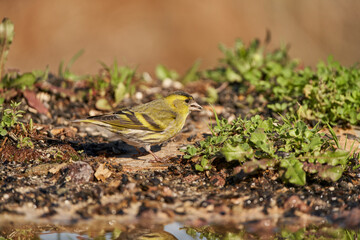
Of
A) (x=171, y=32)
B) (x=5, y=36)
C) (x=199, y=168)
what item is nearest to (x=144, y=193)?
(x=199, y=168)

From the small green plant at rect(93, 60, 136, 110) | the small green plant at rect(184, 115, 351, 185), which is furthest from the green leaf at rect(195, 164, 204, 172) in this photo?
the small green plant at rect(93, 60, 136, 110)

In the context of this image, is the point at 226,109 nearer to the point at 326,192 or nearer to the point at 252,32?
the point at 326,192

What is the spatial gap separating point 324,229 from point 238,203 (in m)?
0.75

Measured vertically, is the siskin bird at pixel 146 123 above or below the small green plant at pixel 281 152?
above

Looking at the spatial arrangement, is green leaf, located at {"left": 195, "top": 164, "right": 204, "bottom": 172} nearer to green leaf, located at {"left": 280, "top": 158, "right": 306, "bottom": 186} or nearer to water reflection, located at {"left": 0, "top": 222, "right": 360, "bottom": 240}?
green leaf, located at {"left": 280, "top": 158, "right": 306, "bottom": 186}

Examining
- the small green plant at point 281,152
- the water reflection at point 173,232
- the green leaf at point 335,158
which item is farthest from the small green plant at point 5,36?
the green leaf at point 335,158

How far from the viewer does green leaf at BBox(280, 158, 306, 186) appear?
434cm

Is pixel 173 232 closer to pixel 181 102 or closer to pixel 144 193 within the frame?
pixel 144 193

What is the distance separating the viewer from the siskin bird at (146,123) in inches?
221

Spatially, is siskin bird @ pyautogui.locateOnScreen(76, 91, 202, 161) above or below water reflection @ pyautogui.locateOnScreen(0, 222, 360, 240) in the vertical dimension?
above

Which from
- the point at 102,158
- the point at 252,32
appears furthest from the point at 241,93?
the point at 252,32

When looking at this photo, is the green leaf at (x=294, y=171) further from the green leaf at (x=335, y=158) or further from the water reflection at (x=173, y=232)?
the water reflection at (x=173, y=232)

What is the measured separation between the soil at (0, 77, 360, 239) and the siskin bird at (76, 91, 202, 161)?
0.69 ft

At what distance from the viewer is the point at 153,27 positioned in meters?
15.3
